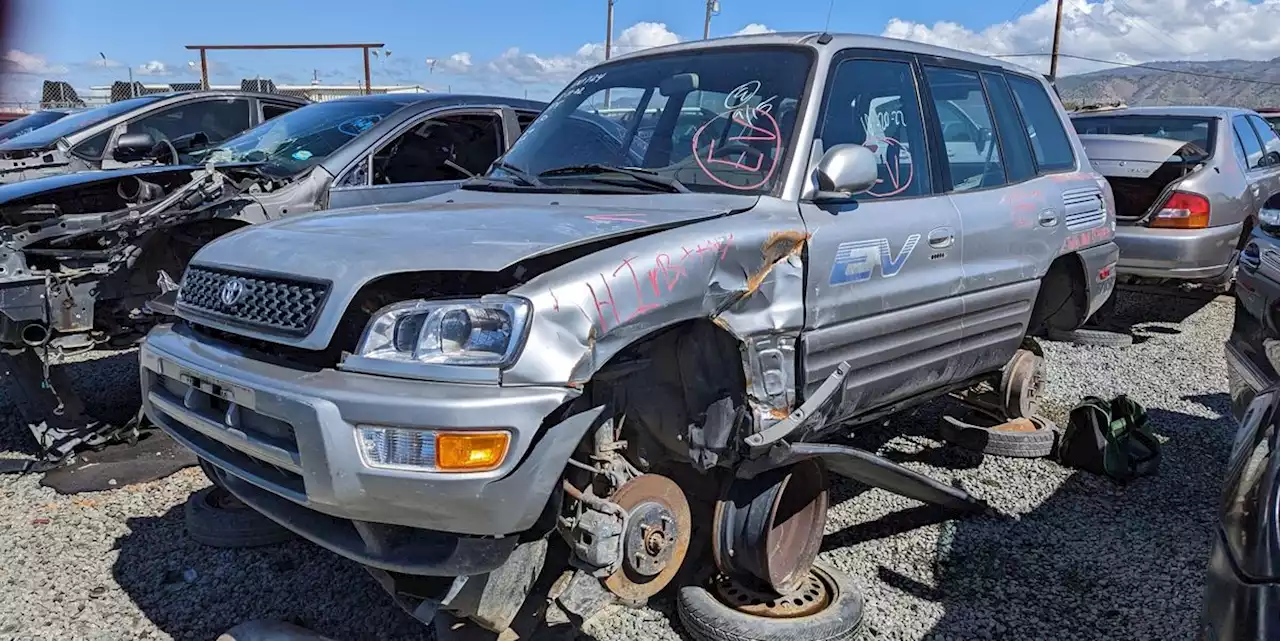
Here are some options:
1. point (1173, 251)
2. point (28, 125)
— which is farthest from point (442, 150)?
point (28, 125)

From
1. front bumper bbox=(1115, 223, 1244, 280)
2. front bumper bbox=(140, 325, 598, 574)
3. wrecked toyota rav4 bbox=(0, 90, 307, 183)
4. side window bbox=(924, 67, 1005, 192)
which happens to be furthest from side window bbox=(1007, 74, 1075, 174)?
wrecked toyota rav4 bbox=(0, 90, 307, 183)

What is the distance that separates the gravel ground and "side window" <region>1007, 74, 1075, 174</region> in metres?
1.58

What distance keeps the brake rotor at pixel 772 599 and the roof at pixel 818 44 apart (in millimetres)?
2027

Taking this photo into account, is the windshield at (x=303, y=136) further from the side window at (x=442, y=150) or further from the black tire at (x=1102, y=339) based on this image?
the black tire at (x=1102, y=339)

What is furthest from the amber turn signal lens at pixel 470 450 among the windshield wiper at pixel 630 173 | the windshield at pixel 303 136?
the windshield at pixel 303 136

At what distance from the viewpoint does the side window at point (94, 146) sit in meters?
7.03

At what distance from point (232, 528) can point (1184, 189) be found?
274 inches

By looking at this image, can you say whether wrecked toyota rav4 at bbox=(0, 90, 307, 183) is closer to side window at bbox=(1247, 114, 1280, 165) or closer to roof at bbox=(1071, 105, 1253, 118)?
roof at bbox=(1071, 105, 1253, 118)

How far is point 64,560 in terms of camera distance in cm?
352

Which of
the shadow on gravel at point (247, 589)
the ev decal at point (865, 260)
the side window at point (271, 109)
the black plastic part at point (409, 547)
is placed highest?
the side window at point (271, 109)

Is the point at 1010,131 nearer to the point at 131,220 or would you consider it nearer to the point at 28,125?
the point at 131,220

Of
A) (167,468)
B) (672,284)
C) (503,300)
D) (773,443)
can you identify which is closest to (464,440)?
(503,300)

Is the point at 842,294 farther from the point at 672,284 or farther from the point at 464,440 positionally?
the point at 464,440

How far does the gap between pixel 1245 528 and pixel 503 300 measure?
1725 mm
